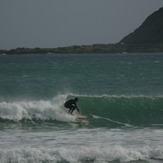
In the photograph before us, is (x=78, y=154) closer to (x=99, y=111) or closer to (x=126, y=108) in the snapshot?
(x=99, y=111)

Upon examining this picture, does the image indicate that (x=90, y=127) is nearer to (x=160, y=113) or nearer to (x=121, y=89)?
(x=160, y=113)

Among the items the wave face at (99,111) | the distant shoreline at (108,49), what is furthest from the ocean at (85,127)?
the distant shoreline at (108,49)

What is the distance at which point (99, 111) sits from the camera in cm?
2564

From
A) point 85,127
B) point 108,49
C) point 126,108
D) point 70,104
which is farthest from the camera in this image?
point 108,49

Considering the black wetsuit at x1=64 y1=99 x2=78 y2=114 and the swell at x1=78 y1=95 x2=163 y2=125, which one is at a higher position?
the black wetsuit at x1=64 y1=99 x2=78 y2=114

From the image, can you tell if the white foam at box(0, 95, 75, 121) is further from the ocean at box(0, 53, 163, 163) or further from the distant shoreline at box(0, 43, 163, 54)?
the distant shoreline at box(0, 43, 163, 54)

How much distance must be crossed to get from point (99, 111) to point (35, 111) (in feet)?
10.8

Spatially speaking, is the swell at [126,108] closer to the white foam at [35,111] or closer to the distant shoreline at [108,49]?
the white foam at [35,111]

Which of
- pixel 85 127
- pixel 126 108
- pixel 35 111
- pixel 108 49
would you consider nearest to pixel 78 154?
pixel 85 127

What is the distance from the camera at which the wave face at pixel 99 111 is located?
23312 mm

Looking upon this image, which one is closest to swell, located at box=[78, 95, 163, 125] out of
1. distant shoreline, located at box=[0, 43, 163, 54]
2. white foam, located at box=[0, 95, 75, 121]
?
white foam, located at box=[0, 95, 75, 121]

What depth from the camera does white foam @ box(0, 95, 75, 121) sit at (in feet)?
79.2

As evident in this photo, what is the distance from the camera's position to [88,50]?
187500 millimetres

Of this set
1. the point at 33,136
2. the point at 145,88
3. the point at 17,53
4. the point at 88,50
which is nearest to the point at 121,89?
the point at 145,88
